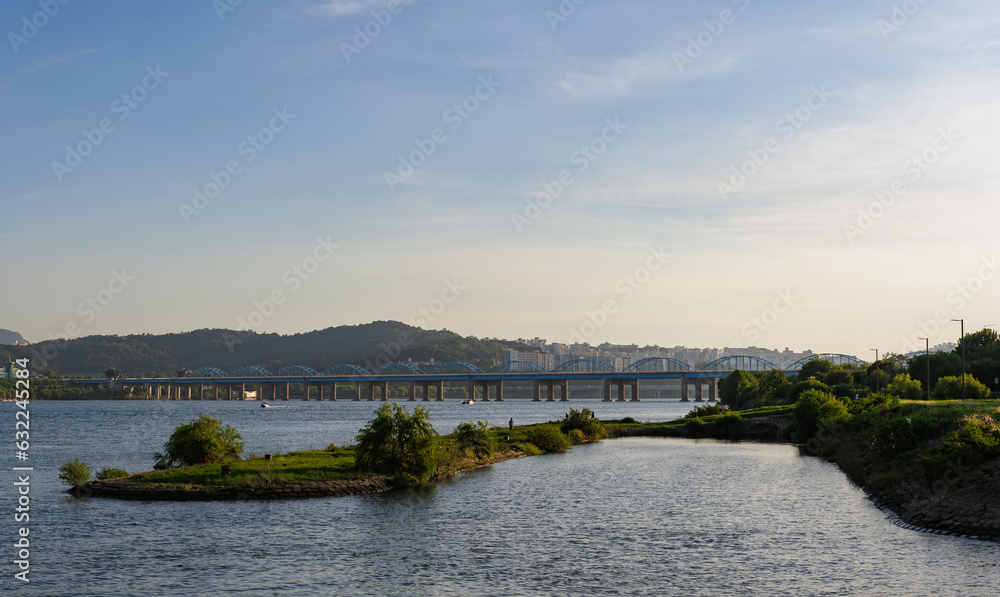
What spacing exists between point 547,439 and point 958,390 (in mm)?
49669

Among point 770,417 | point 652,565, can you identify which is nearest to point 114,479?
point 652,565

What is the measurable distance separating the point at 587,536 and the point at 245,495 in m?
20.1

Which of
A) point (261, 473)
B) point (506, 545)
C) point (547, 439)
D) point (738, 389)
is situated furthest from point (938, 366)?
point (261, 473)

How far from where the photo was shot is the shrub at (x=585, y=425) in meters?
103

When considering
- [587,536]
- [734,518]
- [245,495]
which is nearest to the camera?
[587,536]

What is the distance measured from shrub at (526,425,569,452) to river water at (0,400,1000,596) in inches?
1100

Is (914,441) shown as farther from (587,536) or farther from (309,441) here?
(309,441)

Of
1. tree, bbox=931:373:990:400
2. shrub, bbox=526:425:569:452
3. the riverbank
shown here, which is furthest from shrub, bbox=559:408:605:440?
tree, bbox=931:373:990:400

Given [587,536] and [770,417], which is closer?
[587,536]

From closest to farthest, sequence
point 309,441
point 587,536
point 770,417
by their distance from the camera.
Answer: point 587,536 < point 309,441 < point 770,417

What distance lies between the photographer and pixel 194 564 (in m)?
31.0

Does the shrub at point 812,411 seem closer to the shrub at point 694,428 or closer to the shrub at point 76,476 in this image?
the shrub at point 694,428

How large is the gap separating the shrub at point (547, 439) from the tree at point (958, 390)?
4644 cm

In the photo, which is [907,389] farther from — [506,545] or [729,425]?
[506,545]
